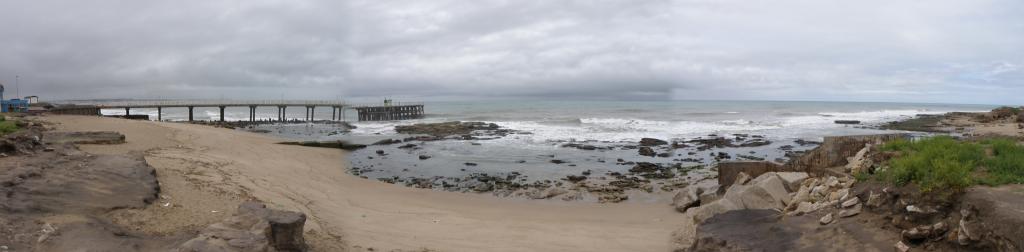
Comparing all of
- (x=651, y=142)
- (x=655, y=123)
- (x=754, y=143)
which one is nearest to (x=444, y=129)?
(x=651, y=142)

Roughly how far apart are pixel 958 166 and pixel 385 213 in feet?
28.8

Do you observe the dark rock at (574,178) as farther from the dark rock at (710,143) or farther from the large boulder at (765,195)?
the dark rock at (710,143)

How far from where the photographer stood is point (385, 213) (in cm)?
1052

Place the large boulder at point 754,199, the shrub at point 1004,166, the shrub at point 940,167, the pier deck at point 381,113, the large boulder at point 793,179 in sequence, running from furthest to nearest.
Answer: the pier deck at point 381,113 → the large boulder at point 793,179 → the large boulder at point 754,199 → the shrub at point 1004,166 → the shrub at point 940,167

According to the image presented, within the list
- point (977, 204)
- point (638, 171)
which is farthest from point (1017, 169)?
point (638, 171)

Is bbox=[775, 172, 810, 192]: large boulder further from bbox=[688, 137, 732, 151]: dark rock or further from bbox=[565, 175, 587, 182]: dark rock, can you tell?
bbox=[688, 137, 732, 151]: dark rock

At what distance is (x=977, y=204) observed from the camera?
17.6 ft

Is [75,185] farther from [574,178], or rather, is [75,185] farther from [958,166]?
[574,178]

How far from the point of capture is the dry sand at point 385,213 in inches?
298

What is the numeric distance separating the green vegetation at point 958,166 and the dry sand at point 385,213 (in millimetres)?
3328

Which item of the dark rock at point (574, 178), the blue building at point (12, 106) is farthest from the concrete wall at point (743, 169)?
the blue building at point (12, 106)

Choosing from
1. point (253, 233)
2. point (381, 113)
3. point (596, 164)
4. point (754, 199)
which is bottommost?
point (596, 164)

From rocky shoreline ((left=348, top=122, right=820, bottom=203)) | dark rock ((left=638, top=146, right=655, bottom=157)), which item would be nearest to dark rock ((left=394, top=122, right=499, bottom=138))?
rocky shoreline ((left=348, top=122, right=820, bottom=203))

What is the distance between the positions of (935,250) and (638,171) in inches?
524
